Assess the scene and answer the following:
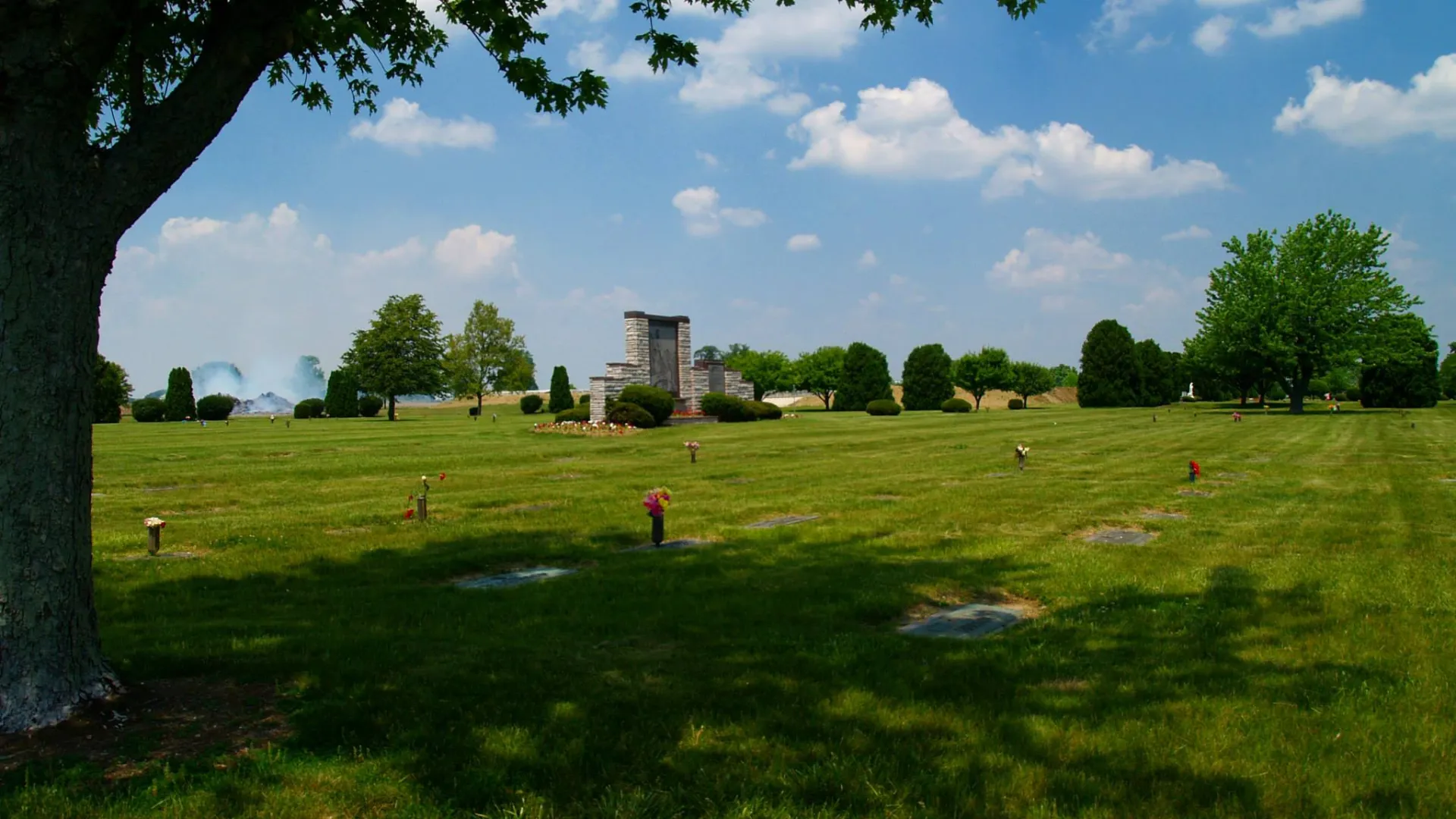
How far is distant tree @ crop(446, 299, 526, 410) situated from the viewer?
7606 cm

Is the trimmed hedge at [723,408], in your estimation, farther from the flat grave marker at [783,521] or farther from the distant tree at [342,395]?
the distant tree at [342,395]

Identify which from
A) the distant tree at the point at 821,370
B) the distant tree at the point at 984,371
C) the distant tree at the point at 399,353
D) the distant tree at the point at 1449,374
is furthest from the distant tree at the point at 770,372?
the distant tree at the point at 1449,374

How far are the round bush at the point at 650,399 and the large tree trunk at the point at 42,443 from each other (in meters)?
31.0

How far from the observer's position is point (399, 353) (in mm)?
56906

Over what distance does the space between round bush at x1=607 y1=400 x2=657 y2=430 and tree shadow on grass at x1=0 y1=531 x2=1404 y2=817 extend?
2626cm

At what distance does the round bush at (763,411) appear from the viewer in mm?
42844

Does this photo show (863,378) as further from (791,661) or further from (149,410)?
(791,661)

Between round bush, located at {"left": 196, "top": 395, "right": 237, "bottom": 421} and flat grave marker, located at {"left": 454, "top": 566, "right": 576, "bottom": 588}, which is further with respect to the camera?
round bush, located at {"left": 196, "top": 395, "right": 237, "bottom": 421}

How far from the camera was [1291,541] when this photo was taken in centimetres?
988

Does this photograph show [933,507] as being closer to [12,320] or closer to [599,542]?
[599,542]

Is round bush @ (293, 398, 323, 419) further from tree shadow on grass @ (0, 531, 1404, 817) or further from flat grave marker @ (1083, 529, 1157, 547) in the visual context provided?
flat grave marker @ (1083, 529, 1157, 547)

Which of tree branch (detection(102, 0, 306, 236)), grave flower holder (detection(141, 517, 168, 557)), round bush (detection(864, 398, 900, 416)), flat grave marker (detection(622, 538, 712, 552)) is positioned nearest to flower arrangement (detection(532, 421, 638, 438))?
flat grave marker (detection(622, 538, 712, 552))

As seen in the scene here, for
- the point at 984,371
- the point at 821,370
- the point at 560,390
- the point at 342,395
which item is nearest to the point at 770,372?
the point at 821,370

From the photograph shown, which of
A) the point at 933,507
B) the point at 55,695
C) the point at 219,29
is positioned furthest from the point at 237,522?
the point at 933,507
